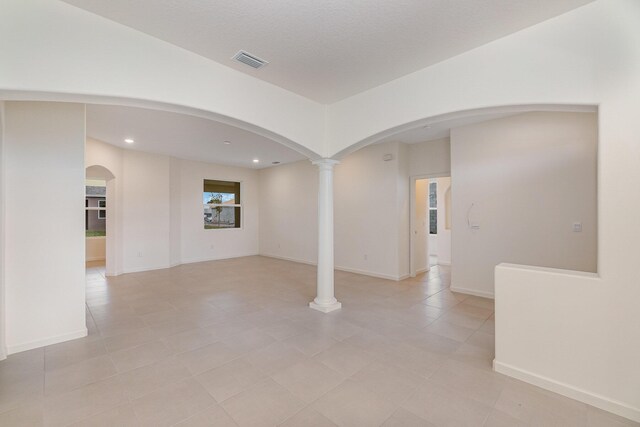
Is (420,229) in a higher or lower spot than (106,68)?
lower

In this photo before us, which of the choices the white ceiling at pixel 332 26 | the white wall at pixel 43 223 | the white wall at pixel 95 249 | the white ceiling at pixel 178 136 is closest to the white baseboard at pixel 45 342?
the white wall at pixel 43 223

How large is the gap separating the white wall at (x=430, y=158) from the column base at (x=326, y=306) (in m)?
3.50

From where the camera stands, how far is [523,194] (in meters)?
4.31

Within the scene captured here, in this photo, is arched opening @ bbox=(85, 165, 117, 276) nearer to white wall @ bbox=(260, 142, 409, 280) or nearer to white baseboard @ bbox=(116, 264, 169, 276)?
white baseboard @ bbox=(116, 264, 169, 276)

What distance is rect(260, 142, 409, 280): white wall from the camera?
590 centimetres

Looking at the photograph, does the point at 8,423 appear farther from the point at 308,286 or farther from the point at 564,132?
the point at 564,132

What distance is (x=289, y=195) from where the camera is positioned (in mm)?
8375

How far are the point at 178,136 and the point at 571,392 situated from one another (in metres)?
6.42

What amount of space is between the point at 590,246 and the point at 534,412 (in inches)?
118

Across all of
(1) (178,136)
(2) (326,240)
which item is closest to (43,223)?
(1) (178,136)

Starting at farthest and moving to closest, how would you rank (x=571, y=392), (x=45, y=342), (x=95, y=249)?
(x=95, y=249)
(x=45, y=342)
(x=571, y=392)

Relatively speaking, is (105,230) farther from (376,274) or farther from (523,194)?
(523,194)

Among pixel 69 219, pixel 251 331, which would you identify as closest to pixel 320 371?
pixel 251 331

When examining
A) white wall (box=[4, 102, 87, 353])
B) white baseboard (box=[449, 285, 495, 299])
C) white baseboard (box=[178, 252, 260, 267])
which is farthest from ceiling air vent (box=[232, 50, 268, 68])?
white baseboard (box=[178, 252, 260, 267])
